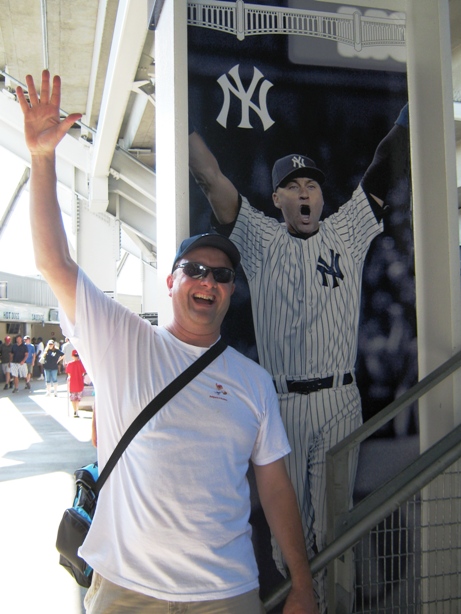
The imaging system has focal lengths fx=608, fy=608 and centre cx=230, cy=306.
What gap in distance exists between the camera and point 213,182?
10.3ft

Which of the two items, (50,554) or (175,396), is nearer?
(175,396)

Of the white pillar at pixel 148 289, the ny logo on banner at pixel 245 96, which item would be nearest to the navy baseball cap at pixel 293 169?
the ny logo on banner at pixel 245 96

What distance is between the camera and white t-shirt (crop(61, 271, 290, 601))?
2.03 meters

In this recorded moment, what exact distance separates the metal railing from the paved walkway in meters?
2.41

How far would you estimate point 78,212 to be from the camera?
18.6 metres

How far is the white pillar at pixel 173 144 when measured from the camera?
3.02 m

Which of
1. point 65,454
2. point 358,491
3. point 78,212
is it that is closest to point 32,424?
point 65,454

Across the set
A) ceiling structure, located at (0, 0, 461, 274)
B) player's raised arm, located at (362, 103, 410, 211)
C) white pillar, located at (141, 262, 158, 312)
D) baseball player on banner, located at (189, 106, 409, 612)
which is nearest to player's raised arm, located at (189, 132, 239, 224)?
baseball player on banner, located at (189, 106, 409, 612)

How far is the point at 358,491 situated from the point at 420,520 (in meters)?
0.36

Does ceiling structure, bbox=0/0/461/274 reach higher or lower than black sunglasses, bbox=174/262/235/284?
higher

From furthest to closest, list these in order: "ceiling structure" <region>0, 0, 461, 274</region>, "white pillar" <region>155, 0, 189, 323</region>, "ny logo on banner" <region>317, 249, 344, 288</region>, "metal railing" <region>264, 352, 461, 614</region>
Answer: "ceiling structure" <region>0, 0, 461, 274</region> < "ny logo on banner" <region>317, 249, 344, 288</region> < "white pillar" <region>155, 0, 189, 323</region> < "metal railing" <region>264, 352, 461, 614</region>

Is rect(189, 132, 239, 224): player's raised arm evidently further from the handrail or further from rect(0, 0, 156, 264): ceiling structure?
rect(0, 0, 156, 264): ceiling structure

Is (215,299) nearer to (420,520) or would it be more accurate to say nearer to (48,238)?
(48,238)

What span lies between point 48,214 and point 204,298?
2.17 feet
